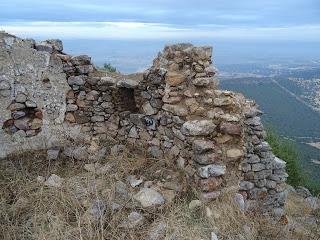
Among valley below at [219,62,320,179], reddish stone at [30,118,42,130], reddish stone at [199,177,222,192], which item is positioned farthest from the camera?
valley below at [219,62,320,179]

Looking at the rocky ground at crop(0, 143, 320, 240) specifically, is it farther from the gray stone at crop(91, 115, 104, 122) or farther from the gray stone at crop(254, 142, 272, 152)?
the gray stone at crop(254, 142, 272, 152)

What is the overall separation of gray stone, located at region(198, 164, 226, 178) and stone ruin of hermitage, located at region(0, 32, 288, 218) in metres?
0.01

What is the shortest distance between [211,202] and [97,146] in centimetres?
206

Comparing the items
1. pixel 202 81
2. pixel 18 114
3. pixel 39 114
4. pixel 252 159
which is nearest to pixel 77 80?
pixel 39 114

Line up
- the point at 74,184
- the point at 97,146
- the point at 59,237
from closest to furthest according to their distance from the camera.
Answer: the point at 59,237 < the point at 74,184 < the point at 97,146

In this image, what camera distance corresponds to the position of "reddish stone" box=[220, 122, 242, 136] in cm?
503

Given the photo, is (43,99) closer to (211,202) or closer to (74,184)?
(74,184)

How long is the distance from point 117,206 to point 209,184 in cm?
106

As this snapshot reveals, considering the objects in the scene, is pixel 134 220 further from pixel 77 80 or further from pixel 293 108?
pixel 293 108

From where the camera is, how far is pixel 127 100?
6172 mm

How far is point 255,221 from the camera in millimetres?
4676

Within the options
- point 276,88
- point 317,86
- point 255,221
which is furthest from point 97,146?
point 317,86

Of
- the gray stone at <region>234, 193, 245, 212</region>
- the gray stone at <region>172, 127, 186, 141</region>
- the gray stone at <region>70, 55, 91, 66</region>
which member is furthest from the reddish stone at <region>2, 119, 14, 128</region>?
the gray stone at <region>234, 193, 245, 212</region>

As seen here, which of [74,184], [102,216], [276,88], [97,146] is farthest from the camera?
[276,88]
